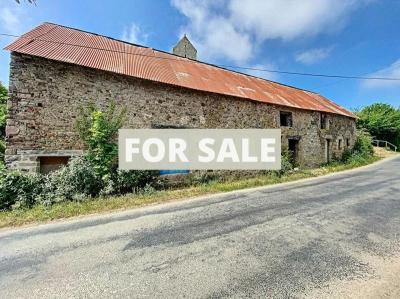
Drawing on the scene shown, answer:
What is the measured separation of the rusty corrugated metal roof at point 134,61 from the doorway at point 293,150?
88.3 inches

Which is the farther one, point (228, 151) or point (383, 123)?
point (383, 123)

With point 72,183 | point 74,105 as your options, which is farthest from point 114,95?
point 72,183

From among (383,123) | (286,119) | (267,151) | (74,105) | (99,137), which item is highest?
(383,123)

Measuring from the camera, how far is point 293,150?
1546 cm

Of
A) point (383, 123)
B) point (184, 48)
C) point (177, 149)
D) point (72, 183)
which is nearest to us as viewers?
point (72, 183)

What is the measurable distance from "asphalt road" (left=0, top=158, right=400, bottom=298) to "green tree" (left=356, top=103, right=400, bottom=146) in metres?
28.8

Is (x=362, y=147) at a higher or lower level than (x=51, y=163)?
higher

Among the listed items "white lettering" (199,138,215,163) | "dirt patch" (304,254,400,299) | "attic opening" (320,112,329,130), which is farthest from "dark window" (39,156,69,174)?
"attic opening" (320,112,329,130)

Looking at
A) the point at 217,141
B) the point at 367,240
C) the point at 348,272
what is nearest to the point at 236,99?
the point at 217,141

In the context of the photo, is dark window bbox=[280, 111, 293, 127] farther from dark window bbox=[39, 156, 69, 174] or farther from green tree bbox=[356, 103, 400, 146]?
green tree bbox=[356, 103, 400, 146]

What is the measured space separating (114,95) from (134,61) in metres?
2.75

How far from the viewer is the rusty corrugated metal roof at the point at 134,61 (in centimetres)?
884

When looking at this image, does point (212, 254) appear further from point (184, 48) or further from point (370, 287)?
point (184, 48)

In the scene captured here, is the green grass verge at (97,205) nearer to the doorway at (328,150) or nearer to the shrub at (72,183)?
the shrub at (72,183)
